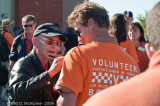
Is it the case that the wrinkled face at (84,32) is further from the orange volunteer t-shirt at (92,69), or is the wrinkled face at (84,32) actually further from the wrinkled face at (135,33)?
the wrinkled face at (135,33)

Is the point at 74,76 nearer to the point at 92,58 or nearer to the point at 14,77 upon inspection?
the point at 92,58

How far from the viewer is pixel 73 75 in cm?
208

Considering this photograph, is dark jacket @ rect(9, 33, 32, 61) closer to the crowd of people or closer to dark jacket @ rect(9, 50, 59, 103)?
the crowd of people

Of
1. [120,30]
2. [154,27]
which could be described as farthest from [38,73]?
[120,30]

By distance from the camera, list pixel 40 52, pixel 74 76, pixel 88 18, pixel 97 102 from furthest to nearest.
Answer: pixel 40 52 → pixel 88 18 → pixel 74 76 → pixel 97 102

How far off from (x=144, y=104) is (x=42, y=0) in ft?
63.5

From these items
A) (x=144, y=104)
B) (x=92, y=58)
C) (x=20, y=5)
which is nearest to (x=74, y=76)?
(x=92, y=58)

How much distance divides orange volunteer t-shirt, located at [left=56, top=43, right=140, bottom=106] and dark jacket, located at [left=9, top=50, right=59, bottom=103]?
654 mm

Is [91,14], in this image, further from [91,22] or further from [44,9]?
[44,9]

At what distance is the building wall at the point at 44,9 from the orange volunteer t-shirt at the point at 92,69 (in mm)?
17437

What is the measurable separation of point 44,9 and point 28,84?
1744 centimetres

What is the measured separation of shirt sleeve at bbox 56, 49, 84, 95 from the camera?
2088 millimetres

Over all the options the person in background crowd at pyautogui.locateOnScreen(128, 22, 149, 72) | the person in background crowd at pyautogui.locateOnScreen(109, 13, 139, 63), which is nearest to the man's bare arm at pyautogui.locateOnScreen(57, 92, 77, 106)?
the person in background crowd at pyautogui.locateOnScreen(109, 13, 139, 63)

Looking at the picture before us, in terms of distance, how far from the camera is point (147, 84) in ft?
3.46
